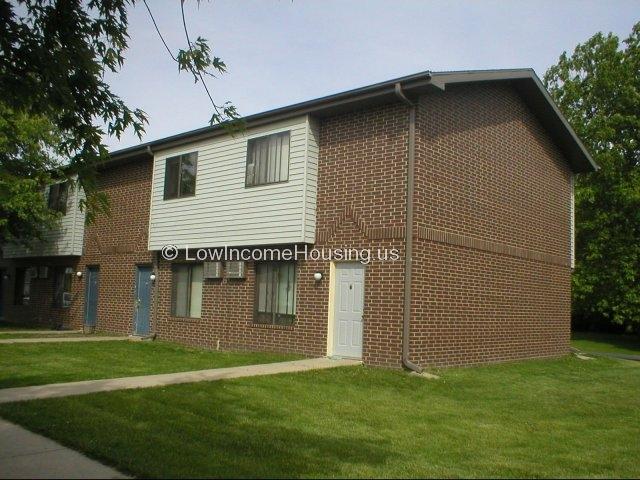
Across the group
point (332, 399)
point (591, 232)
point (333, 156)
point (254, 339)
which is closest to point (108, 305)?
point (254, 339)

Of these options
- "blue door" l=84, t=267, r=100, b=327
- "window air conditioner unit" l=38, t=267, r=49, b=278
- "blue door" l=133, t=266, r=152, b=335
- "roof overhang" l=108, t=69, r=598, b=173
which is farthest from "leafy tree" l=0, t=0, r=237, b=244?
"window air conditioner unit" l=38, t=267, r=49, b=278

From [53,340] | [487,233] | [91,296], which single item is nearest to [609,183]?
[487,233]

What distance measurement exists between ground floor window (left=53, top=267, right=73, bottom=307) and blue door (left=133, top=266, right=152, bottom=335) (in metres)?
4.48

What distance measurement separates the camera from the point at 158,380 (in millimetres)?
9961

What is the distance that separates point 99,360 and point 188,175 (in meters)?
6.00

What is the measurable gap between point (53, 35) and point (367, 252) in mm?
7354

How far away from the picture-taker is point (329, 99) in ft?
43.9

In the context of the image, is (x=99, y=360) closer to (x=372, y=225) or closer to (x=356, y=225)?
(x=356, y=225)

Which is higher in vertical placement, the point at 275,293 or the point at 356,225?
the point at 356,225

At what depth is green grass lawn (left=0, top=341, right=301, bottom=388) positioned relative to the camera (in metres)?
10.7

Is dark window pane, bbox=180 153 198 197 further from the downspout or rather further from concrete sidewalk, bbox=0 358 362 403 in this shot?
the downspout

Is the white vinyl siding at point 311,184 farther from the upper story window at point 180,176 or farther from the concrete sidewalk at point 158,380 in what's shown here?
the upper story window at point 180,176

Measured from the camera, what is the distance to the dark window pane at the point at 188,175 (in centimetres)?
1697

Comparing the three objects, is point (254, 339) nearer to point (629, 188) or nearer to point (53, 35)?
point (53, 35)
